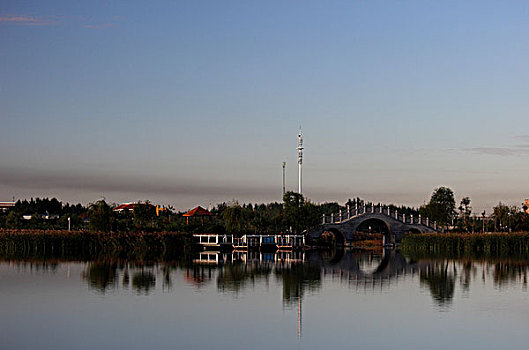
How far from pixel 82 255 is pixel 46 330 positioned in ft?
114

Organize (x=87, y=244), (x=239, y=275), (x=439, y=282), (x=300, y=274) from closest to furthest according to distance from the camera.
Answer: (x=439, y=282), (x=239, y=275), (x=300, y=274), (x=87, y=244)

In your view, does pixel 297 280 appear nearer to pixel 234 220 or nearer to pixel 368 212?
pixel 234 220

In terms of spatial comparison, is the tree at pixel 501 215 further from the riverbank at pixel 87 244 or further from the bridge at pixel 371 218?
the riverbank at pixel 87 244

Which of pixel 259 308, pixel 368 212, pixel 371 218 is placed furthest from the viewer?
pixel 371 218

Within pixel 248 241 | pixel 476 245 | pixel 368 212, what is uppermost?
pixel 368 212

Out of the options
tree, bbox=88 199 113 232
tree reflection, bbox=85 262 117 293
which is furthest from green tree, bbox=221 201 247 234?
tree reflection, bbox=85 262 117 293

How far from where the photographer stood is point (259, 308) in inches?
1035

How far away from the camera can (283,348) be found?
19.1 m

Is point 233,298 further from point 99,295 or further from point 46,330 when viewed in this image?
point 46,330

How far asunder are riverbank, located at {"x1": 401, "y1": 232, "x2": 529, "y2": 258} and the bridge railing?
35.7 ft

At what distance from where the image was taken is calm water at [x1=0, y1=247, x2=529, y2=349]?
20.3 metres

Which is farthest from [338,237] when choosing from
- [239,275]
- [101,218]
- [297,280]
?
[297,280]

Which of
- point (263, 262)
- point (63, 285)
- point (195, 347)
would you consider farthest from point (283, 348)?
point (263, 262)

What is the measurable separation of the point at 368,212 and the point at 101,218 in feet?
90.7
